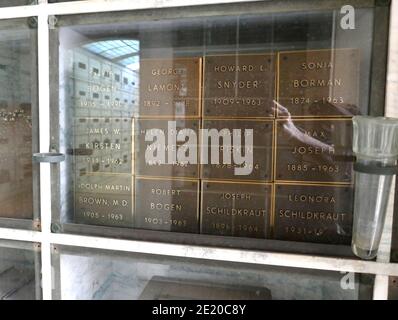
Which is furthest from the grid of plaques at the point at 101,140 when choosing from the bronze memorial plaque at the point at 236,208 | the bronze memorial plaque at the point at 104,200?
the bronze memorial plaque at the point at 236,208

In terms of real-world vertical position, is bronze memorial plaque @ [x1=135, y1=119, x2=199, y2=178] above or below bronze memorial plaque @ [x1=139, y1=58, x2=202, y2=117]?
below

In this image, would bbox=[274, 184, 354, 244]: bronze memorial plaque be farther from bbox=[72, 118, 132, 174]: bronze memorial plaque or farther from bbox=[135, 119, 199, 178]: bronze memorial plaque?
bbox=[72, 118, 132, 174]: bronze memorial plaque

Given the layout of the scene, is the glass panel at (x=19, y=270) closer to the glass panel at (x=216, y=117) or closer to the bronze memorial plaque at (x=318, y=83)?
the glass panel at (x=216, y=117)

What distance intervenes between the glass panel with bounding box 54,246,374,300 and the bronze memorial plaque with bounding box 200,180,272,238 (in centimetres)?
12

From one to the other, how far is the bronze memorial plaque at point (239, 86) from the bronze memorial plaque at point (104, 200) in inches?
16.3

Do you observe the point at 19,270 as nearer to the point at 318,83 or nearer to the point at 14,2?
the point at 14,2

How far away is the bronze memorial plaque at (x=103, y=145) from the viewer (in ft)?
3.59

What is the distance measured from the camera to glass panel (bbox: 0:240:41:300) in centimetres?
106

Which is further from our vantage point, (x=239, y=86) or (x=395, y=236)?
(x=239, y=86)

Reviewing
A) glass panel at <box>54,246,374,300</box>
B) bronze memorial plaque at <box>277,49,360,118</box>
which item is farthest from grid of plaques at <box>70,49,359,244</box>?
glass panel at <box>54,246,374,300</box>

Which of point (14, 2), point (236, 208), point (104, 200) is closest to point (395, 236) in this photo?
point (236, 208)

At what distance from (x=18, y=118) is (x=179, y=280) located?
839 mm

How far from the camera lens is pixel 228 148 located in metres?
1.00
